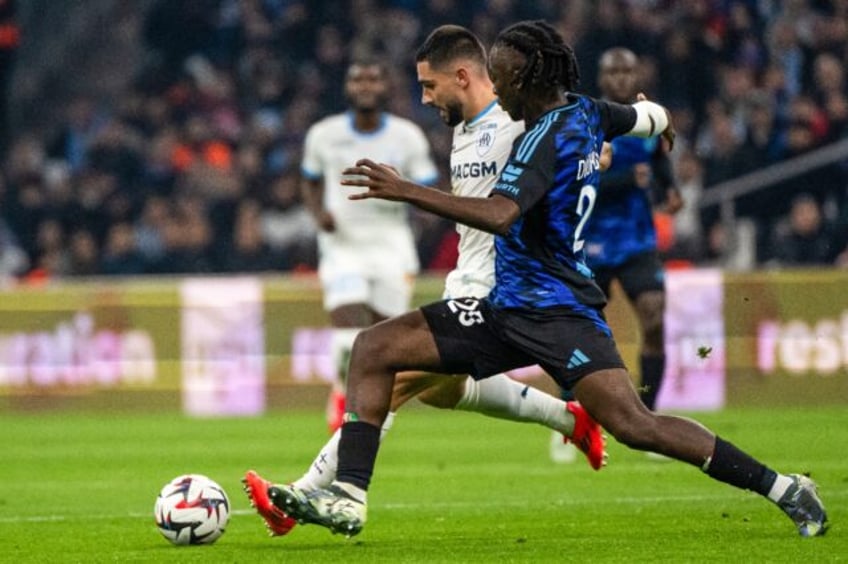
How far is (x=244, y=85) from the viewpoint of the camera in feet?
68.6

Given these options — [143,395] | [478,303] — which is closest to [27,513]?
[478,303]

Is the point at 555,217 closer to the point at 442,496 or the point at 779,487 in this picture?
the point at 779,487

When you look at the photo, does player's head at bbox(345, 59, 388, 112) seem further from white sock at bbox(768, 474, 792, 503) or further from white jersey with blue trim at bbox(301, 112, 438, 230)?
white sock at bbox(768, 474, 792, 503)

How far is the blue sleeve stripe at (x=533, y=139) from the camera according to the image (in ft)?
21.2

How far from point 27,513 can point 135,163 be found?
39.6 ft

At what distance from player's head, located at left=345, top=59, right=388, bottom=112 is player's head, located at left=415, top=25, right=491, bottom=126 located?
4.24m

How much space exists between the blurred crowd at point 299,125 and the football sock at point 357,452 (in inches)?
383

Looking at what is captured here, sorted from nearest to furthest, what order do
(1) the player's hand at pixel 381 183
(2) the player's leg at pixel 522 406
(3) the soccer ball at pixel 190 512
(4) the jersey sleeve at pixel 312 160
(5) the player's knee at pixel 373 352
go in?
(1) the player's hand at pixel 381 183 → (5) the player's knee at pixel 373 352 → (3) the soccer ball at pixel 190 512 → (2) the player's leg at pixel 522 406 → (4) the jersey sleeve at pixel 312 160

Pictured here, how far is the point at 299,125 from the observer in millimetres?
19750

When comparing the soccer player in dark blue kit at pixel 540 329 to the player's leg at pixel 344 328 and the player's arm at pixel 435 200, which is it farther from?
the player's leg at pixel 344 328

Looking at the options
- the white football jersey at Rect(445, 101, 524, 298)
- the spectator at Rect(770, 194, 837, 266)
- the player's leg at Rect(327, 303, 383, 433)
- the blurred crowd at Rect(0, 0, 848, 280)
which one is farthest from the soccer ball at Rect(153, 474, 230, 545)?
the spectator at Rect(770, 194, 837, 266)

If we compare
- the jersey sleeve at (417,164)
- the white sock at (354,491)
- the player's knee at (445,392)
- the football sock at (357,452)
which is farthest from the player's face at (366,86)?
the white sock at (354,491)

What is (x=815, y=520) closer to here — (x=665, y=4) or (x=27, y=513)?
(x=27, y=513)

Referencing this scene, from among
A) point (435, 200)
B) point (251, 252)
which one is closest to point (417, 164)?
point (435, 200)
